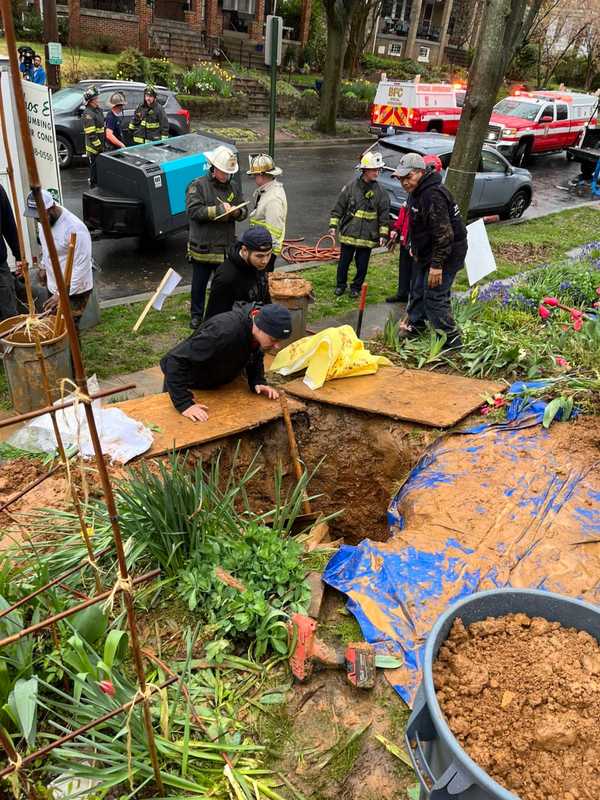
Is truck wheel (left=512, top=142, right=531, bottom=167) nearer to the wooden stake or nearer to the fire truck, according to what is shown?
the fire truck

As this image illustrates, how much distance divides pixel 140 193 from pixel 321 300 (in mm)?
2890

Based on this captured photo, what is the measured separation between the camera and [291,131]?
811 inches

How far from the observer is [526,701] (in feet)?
6.96

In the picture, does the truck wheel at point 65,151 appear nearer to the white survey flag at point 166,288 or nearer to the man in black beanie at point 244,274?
the white survey flag at point 166,288

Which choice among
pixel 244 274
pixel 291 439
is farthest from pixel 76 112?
pixel 291 439

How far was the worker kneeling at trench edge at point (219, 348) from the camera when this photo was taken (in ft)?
13.9

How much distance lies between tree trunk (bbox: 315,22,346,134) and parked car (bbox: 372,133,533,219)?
8.52m

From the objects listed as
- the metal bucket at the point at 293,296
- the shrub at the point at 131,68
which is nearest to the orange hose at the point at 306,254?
the metal bucket at the point at 293,296

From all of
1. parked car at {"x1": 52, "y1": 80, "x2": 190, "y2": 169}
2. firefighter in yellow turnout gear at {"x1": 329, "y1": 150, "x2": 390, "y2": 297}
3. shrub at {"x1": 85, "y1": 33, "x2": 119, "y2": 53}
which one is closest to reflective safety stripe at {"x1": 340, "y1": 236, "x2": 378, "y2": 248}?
firefighter in yellow turnout gear at {"x1": 329, "y1": 150, "x2": 390, "y2": 297}

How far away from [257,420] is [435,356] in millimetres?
2226

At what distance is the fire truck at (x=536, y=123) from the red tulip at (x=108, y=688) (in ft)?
62.4

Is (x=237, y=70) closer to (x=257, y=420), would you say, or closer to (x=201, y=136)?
(x=201, y=136)

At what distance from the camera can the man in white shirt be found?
537 cm

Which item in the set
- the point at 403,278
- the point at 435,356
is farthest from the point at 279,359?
the point at 403,278
